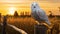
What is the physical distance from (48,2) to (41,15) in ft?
4.26

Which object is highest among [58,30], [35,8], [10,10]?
[35,8]

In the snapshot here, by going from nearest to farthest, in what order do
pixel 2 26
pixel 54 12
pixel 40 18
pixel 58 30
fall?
1. pixel 2 26
2. pixel 40 18
3. pixel 58 30
4. pixel 54 12

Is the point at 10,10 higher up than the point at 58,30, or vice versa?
the point at 10,10

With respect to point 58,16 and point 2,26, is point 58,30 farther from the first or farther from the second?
point 2,26

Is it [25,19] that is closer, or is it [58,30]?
[58,30]

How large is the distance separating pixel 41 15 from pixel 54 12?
1.23 meters

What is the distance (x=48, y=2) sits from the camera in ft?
12.2

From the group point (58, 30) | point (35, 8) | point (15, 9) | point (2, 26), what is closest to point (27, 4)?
point (15, 9)

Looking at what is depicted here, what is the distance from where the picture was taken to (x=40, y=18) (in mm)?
2393

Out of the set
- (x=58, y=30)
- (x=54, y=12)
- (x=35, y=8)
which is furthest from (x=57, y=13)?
(x=35, y=8)

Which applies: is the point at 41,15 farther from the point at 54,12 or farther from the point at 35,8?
the point at 54,12

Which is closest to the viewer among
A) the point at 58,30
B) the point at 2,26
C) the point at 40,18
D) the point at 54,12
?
the point at 2,26

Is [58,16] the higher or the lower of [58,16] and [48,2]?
the lower

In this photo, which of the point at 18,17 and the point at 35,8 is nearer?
the point at 35,8
